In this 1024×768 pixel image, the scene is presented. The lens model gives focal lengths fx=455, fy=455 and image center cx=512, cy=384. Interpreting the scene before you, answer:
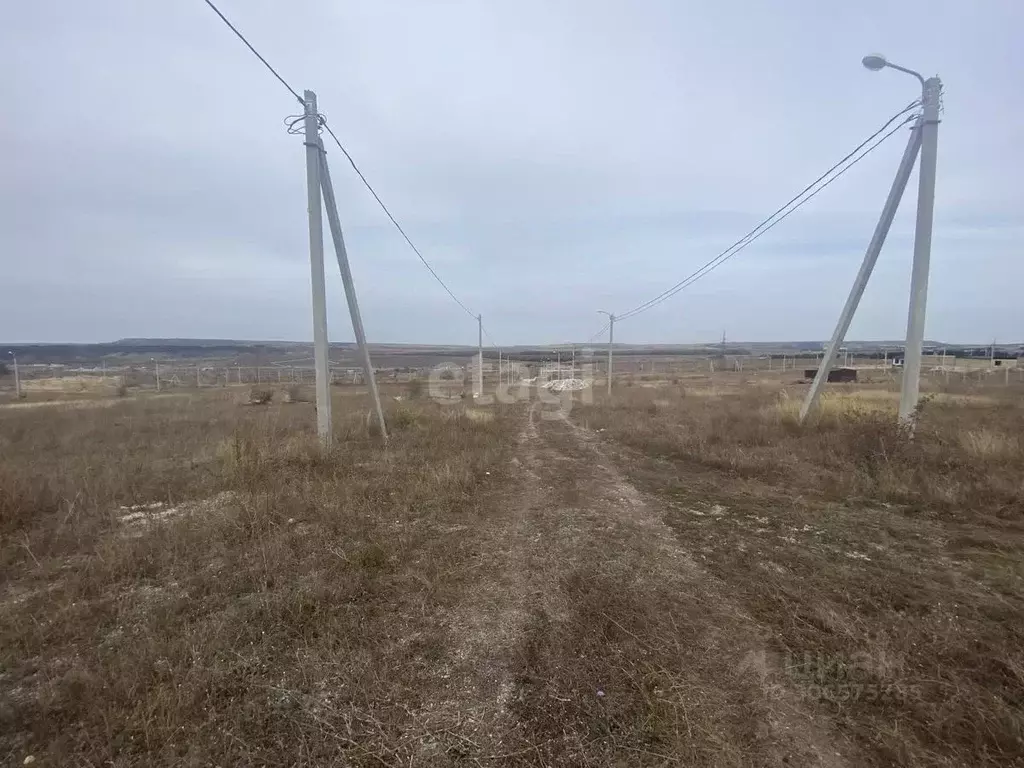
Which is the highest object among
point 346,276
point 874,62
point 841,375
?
point 874,62

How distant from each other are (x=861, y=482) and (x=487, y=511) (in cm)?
552

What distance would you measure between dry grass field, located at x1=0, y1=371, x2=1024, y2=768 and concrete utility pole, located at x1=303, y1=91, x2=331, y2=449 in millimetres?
1748

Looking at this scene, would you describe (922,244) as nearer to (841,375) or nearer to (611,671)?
(611,671)

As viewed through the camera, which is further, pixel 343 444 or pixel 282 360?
pixel 282 360

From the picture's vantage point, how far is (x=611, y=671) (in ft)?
8.55

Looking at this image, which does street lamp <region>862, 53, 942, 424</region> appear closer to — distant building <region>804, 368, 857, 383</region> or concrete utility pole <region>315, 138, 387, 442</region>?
concrete utility pole <region>315, 138, 387, 442</region>

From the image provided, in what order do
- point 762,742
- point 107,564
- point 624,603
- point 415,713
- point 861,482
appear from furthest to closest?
point 861,482
point 107,564
point 624,603
point 415,713
point 762,742

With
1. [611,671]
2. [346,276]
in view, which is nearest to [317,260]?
[346,276]

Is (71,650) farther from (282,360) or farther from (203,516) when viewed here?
(282,360)

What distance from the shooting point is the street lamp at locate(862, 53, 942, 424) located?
325 inches

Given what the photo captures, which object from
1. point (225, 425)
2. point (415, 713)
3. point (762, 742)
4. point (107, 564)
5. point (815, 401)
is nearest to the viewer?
point (762, 742)

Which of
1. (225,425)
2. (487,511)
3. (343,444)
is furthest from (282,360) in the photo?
(487,511)

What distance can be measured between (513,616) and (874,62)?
10.6 metres

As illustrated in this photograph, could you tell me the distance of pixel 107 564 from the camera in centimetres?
395
